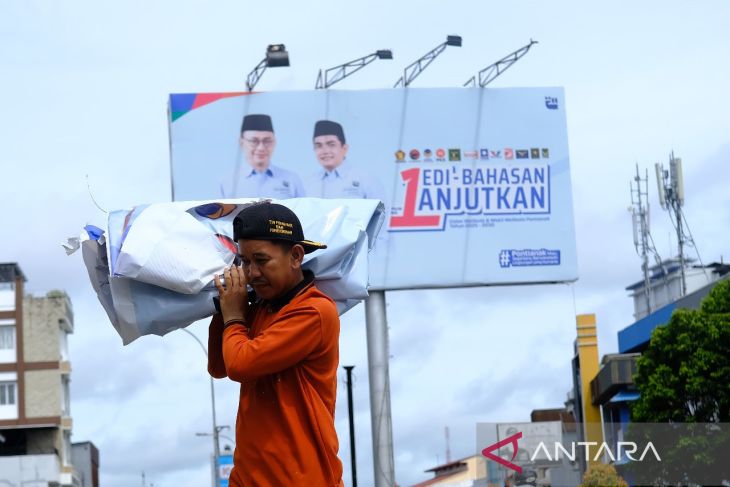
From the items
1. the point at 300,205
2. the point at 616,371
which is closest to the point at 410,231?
the point at 616,371

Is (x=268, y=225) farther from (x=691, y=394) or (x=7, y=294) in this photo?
(x=7, y=294)

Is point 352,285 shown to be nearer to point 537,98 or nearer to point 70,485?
point 537,98

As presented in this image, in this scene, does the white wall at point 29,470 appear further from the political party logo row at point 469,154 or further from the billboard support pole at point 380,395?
the political party logo row at point 469,154

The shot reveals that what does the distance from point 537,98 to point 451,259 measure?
4.08 metres

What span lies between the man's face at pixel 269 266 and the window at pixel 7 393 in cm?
5093

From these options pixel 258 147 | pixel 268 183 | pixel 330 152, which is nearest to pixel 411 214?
pixel 330 152

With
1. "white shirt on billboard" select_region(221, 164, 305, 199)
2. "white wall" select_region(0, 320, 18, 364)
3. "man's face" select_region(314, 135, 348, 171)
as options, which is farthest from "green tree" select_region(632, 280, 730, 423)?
"white wall" select_region(0, 320, 18, 364)

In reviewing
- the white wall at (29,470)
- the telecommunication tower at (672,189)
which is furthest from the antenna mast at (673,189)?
the white wall at (29,470)

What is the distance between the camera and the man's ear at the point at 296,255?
398 cm

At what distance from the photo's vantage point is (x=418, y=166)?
1106 inches

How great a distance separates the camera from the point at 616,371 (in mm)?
40250

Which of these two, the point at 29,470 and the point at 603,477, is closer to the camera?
the point at 603,477

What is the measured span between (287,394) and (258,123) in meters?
24.7

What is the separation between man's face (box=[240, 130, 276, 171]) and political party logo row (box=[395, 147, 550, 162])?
258 centimetres
